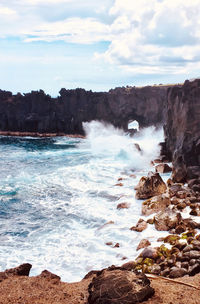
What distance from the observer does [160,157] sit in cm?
3959

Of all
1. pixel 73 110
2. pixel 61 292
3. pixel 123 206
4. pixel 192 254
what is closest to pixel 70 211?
pixel 123 206

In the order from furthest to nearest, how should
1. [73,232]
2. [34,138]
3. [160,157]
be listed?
1. [34,138]
2. [160,157]
3. [73,232]

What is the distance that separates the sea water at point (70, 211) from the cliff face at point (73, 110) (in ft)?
98.0

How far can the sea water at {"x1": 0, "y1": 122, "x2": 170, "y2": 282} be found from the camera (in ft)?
50.5

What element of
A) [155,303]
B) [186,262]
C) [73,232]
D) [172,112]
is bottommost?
[73,232]

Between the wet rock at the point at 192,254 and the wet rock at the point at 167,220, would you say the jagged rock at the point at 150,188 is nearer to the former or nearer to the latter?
the wet rock at the point at 167,220

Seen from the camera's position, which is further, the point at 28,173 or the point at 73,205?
the point at 28,173

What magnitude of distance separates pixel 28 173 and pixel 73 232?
18.4 metres

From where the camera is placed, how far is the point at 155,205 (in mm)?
20891

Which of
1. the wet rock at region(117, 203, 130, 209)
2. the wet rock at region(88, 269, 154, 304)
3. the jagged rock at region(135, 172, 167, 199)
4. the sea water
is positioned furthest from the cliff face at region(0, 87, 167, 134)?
the wet rock at region(88, 269, 154, 304)

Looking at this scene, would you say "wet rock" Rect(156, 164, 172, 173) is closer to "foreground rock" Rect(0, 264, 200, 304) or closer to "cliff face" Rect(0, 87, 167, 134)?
"foreground rock" Rect(0, 264, 200, 304)

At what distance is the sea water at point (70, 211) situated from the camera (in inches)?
607

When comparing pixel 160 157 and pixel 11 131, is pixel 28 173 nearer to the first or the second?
pixel 160 157

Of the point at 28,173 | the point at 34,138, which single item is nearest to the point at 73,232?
the point at 28,173
